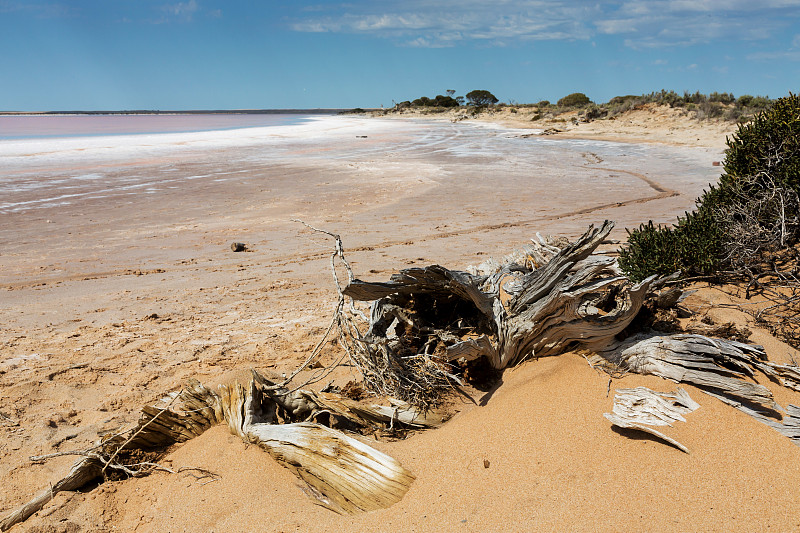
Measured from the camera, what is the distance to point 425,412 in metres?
3.58

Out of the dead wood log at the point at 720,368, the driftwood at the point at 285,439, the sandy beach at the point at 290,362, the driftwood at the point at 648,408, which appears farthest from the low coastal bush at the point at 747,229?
the driftwood at the point at 285,439

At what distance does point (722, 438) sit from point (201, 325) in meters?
4.84

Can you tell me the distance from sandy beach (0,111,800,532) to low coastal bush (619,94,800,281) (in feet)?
1.37

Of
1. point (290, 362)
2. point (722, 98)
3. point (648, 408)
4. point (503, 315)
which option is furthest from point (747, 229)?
point (722, 98)

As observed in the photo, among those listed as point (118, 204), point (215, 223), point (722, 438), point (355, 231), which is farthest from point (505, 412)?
point (118, 204)

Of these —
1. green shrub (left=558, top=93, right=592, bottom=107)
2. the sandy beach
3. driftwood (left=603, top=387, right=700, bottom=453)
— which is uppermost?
green shrub (left=558, top=93, right=592, bottom=107)

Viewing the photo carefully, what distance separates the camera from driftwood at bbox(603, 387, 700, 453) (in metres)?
2.91

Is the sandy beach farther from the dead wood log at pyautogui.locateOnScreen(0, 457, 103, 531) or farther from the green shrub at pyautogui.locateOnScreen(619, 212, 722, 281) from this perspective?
the green shrub at pyautogui.locateOnScreen(619, 212, 722, 281)

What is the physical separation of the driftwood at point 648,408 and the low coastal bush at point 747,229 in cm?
224

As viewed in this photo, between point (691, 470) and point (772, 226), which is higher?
point (772, 226)

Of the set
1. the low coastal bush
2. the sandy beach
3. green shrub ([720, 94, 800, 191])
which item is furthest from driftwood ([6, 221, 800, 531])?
green shrub ([720, 94, 800, 191])

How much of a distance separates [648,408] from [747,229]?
3.13 m

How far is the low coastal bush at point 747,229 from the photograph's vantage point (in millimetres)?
5121

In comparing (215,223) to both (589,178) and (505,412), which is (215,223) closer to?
(505,412)
